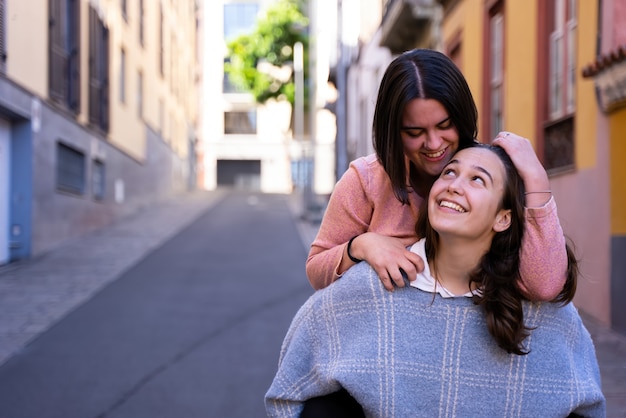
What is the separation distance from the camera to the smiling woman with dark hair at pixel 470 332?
251 centimetres

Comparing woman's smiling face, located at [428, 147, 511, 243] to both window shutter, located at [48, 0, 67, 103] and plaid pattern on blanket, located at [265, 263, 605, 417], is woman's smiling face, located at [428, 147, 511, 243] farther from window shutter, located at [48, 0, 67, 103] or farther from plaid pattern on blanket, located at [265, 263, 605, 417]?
window shutter, located at [48, 0, 67, 103]

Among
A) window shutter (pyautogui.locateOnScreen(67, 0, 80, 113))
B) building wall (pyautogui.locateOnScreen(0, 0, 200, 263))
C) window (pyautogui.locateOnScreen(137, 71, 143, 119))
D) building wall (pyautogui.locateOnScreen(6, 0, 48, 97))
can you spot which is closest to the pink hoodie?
building wall (pyautogui.locateOnScreen(0, 0, 200, 263))

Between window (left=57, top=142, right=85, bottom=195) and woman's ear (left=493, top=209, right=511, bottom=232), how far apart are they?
13740 millimetres

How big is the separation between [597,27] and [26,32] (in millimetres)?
8817

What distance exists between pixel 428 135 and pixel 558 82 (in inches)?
293

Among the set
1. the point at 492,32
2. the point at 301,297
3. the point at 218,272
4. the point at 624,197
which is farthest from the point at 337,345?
the point at 492,32

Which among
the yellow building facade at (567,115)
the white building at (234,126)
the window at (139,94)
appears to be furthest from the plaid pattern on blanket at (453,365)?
the white building at (234,126)

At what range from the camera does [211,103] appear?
57.2 m

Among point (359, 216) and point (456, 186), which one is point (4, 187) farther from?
point (456, 186)

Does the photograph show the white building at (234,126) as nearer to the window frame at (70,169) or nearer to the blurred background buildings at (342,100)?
the blurred background buildings at (342,100)

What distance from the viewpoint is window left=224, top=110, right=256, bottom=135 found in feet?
188

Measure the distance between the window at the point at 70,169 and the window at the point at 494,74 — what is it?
308 inches

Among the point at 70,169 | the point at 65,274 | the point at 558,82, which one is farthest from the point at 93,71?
the point at 558,82

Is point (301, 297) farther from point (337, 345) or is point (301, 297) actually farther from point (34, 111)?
point (337, 345)
